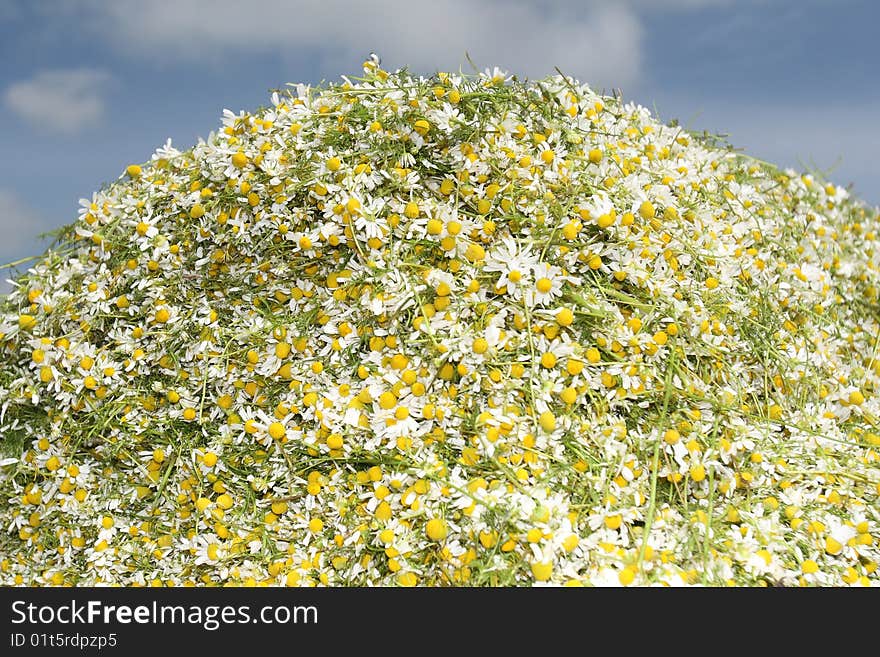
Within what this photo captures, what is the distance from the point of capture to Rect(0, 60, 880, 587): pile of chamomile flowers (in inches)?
89.9

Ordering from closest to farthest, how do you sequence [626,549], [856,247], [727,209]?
[626,549] < [727,209] < [856,247]

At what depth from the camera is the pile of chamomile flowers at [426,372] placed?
7.49 ft

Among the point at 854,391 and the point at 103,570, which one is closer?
the point at 103,570

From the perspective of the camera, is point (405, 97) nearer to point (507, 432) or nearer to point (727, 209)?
point (507, 432)

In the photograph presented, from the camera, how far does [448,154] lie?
2.91 m

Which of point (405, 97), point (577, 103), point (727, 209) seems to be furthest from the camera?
point (727, 209)

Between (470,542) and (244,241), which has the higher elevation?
(244,241)

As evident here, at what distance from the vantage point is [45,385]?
10.1ft

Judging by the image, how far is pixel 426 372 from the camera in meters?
2.48

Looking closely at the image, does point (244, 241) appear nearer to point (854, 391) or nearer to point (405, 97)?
point (405, 97)

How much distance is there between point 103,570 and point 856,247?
4.22 meters
